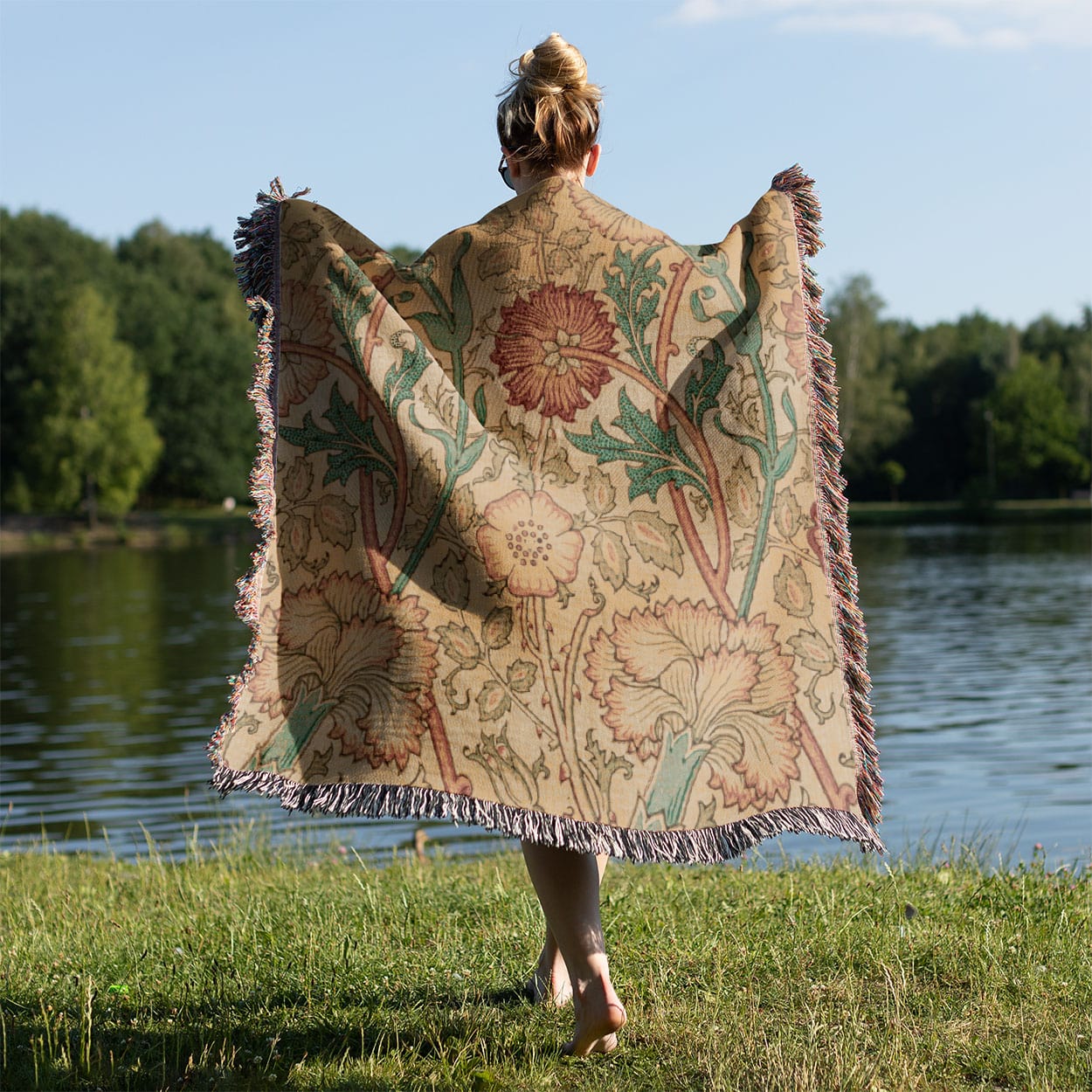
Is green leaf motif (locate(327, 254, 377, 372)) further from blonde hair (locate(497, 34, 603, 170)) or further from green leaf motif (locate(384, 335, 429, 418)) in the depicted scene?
blonde hair (locate(497, 34, 603, 170))

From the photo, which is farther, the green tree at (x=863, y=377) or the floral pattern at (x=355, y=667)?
the green tree at (x=863, y=377)

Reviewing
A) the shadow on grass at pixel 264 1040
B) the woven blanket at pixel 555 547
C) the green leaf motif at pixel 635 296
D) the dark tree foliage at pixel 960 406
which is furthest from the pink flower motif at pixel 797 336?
the dark tree foliage at pixel 960 406

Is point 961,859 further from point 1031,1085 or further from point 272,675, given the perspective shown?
point 272,675

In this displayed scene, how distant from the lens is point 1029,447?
219 ft

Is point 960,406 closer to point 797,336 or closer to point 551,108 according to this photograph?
point 797,336

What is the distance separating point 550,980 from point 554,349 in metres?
1.46

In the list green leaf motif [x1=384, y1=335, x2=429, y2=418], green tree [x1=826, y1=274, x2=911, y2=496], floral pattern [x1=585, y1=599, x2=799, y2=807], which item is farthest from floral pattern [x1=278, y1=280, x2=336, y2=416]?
green tree [x1=826, y1=274, x2=911, y2=496]

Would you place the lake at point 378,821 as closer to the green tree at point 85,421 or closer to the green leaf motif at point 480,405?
the green leaf motif at point 480,405

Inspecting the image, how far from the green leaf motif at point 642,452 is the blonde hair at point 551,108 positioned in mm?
577

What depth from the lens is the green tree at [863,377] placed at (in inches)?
2537

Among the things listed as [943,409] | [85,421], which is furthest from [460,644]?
[943,409]

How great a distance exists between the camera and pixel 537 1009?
3.15 m

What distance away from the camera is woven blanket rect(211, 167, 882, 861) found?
2848 millimetres

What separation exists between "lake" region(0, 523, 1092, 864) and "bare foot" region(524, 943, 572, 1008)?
10.2ft
